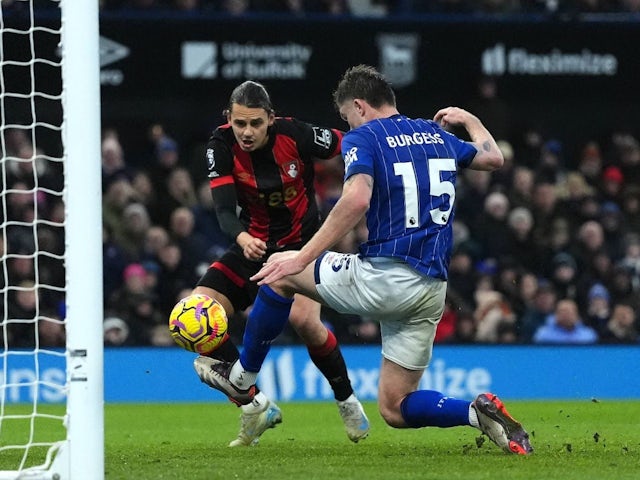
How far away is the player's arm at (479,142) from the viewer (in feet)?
22.7

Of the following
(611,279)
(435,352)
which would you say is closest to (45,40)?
(435,352)

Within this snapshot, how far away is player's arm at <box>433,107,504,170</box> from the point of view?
691 cm

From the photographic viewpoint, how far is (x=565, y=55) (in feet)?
51.6

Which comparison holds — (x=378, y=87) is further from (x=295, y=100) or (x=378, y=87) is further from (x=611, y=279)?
(x=295, y=100)

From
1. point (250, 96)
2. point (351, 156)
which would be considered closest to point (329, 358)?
point (250, 96)

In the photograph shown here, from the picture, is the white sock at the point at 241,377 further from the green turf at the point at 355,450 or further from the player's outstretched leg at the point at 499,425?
the player's outstretched leg at the point at 499,425

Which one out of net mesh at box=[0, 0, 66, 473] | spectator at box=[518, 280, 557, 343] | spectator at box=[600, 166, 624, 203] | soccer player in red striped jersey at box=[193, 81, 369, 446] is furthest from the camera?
spectator at box=[600, 166, 624, 203]

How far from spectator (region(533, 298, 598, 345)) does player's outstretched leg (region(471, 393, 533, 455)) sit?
21.5 ft

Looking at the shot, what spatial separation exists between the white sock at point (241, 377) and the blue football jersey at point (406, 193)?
0.99m

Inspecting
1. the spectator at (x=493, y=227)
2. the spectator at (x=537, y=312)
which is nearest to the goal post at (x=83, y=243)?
the spectator at (x=537, y=312)

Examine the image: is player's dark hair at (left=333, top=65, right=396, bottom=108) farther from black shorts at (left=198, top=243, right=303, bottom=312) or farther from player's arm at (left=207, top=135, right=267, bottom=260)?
black shorts at (left=198, top=243, right=303, bottom=312)

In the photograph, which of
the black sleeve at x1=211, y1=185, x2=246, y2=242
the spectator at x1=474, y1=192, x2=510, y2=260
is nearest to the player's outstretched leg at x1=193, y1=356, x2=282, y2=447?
the black sleeve at x1=211, y1=185, x2=246, y2=242

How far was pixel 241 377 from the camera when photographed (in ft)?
23.5

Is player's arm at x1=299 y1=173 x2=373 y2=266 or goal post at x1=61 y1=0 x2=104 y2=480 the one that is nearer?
goal post at x1=61 y1=0 x2=104 y2=480
